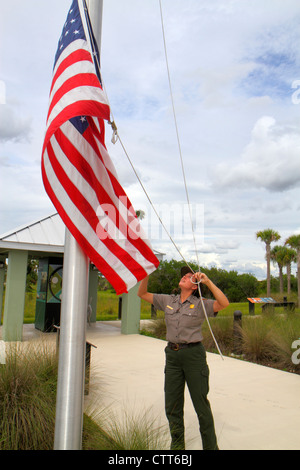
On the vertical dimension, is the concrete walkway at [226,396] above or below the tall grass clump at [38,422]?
below

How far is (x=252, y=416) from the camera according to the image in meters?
5.09

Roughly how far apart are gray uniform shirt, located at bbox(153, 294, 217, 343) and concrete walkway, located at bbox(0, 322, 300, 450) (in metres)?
1.37

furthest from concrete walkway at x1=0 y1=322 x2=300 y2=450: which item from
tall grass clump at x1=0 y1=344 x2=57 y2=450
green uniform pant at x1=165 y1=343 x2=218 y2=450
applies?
tall grass clump at x1=0 y1=344 x2=57 y2=450

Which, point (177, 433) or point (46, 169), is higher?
point (46, 169)

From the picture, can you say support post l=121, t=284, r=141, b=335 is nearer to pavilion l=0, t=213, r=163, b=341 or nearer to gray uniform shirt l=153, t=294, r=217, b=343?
pavilion l=0, t=213, r=163, b=341

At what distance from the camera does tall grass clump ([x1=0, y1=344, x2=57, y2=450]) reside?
3.73 metres

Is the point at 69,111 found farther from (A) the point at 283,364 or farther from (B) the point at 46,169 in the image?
Answer: (A) the point at 283,364

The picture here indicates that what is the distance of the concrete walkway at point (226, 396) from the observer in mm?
4449

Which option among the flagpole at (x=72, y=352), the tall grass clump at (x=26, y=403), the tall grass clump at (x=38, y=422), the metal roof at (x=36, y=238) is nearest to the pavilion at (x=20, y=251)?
the metal roof at (x=36, y=238)

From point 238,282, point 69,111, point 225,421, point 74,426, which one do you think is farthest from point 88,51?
point 238,282

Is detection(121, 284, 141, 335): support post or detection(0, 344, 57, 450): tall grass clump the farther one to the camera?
detection(121, 284, 141, 335): support post

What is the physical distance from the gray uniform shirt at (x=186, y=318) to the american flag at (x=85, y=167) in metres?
0.84

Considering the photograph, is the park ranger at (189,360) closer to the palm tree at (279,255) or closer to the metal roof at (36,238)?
the metal roof at (36,238)

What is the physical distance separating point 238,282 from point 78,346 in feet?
128
